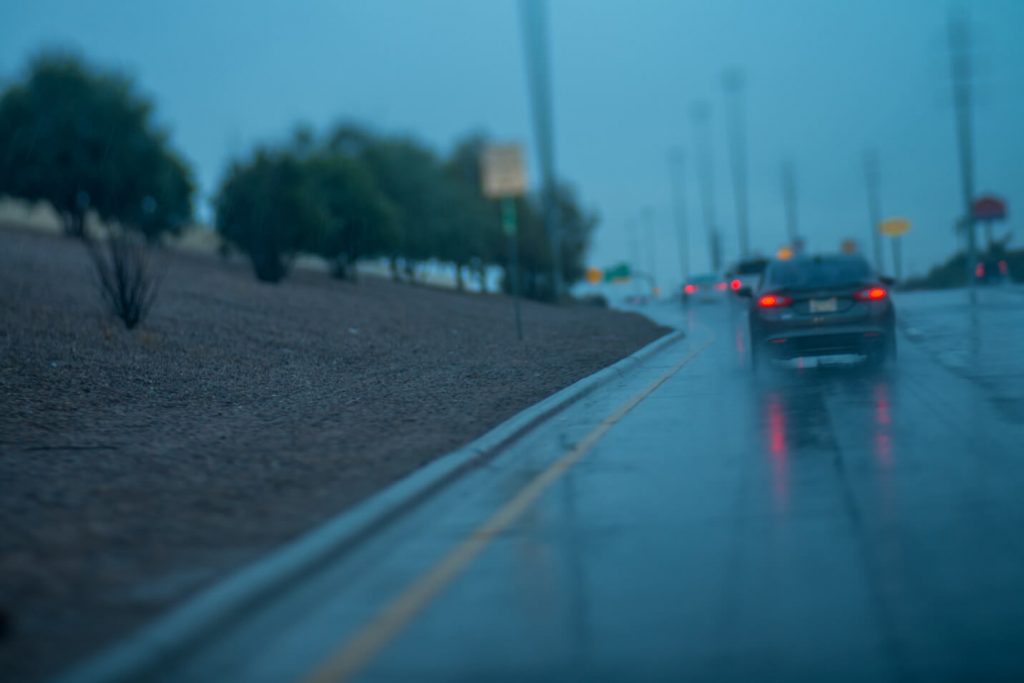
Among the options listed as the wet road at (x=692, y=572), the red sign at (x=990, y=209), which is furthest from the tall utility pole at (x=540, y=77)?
the red sign at (x=990, y=209)

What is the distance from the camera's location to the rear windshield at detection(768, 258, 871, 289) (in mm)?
16812

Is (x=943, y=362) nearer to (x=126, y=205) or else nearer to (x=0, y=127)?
(x=126, y=205)

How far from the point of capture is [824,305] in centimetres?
1655

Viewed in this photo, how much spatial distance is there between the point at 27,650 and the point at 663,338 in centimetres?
2111

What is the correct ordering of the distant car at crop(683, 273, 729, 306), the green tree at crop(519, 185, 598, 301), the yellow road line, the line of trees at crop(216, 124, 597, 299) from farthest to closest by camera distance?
1. the green tree at crop(519, 185, 598, 301)
2. the distant car at crop(683, 273, 729, 306)
3. the line of trees at crop(216, 124, 597, 299)
4. the yellow road line

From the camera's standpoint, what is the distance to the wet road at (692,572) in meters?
5.21

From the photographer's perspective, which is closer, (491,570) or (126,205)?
(491,570)

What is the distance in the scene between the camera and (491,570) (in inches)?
269

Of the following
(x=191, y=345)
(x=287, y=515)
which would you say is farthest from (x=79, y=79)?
(x=287, y=515)

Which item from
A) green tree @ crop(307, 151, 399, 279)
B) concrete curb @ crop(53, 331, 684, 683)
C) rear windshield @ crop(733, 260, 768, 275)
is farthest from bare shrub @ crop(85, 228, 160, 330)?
rear windshield @ crop(733, 260, 768, 275)

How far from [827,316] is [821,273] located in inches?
33.0

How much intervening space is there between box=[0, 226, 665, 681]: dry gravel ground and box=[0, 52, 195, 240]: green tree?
6.40 metres

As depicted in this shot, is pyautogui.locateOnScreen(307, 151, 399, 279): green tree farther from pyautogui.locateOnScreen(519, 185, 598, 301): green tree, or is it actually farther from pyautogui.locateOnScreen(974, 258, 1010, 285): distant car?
pyautogui.locateOnScreen(974, 258, 1010, 285): distant car

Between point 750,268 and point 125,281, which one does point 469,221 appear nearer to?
point 750,268
